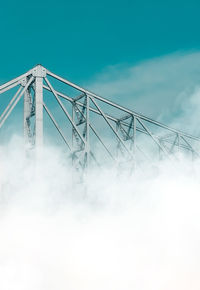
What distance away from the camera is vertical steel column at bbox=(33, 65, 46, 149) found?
206 ft

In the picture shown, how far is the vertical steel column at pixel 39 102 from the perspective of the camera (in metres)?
62.8

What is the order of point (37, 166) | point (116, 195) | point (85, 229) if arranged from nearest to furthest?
point (37, 166) < point (85, 229) < point (116, 195)

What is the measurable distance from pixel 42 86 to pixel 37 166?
7059 millimetres

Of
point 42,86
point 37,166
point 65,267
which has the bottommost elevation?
point 65,267

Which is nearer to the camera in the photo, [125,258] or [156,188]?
[125,258]

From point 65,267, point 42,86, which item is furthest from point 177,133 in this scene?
point 65,267

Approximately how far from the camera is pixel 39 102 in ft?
209

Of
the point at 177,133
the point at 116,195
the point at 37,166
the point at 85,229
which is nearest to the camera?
the point at 37,166

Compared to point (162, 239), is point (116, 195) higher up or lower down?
higher up

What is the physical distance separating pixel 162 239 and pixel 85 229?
7.13 meters

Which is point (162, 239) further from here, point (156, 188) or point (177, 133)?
point (177, 133)

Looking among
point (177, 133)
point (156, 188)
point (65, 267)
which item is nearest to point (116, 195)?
point (156, 188)

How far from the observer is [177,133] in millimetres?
81688

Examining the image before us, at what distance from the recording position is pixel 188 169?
84000mm
